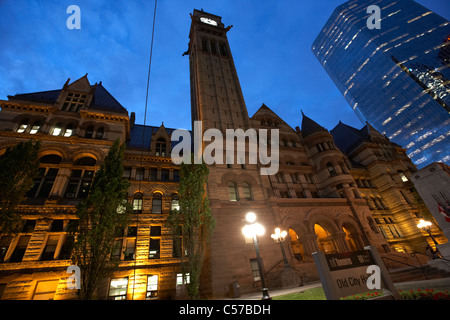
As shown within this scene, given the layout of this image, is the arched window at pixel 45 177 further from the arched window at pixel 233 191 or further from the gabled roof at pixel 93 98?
the arched window at pixel 233 191

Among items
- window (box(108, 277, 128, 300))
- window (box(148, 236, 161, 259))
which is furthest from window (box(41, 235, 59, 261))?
window (box(148, 236, 161, 259))

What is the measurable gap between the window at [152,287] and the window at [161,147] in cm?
1406

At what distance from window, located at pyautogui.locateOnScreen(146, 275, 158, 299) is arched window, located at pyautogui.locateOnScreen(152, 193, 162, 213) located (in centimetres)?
634

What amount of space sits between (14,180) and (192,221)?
13.8 metres

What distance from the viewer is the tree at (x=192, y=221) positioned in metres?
14.4

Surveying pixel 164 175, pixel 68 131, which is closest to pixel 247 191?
pixel 164 175

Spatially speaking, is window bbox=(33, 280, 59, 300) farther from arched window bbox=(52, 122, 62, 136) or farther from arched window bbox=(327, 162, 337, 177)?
arched window bbox=(327, 162, 337, 177)

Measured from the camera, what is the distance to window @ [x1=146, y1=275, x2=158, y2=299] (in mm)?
18156

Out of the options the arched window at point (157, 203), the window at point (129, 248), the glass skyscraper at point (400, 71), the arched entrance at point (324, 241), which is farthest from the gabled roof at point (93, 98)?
the glass skyscraper at point (400, 71)

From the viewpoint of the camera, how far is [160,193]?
23672 mm

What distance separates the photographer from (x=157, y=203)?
23000mm
